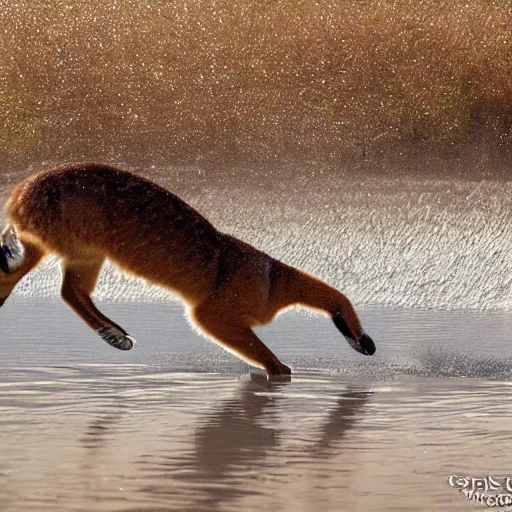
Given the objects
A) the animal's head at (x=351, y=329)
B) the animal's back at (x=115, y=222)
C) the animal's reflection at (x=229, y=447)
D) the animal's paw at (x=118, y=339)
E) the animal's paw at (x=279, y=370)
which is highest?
the animal's back at (x=115, y=222)

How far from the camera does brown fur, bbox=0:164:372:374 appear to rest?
13.2 feet

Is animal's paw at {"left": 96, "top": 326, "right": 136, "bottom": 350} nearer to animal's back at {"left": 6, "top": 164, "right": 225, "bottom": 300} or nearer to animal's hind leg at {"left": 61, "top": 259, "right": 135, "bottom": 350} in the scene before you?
animal's hind leg at {"left": 61, "top": 259, "right": 135, "bottom": 350}

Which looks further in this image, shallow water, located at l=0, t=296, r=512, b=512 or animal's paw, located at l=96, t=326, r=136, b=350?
animal's paw, located at l=96, t=326, r=136, b=350

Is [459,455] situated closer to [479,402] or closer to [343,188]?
[479,402]

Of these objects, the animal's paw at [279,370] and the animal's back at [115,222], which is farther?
the animal's back at [115,222]

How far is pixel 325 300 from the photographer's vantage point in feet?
13.8

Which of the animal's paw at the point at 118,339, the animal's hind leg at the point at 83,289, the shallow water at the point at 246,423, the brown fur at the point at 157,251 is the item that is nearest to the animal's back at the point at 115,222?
the brown fur at the point at 157,251

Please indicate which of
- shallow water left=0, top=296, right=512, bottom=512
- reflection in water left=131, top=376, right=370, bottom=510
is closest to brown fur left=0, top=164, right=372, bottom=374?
shallow water left=0, top=296, right=512, bottom=512

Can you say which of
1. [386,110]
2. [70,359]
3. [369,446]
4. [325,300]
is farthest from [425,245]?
[369,446]

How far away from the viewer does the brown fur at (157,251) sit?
402cm

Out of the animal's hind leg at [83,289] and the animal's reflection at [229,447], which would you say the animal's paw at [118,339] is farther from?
the animal's reflection at [229,447]

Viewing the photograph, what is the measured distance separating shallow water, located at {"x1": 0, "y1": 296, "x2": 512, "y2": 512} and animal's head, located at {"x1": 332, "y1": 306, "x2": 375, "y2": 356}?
0.08 m

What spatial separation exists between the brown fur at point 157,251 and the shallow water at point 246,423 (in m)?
0.19

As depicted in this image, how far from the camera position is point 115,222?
4070 mm
